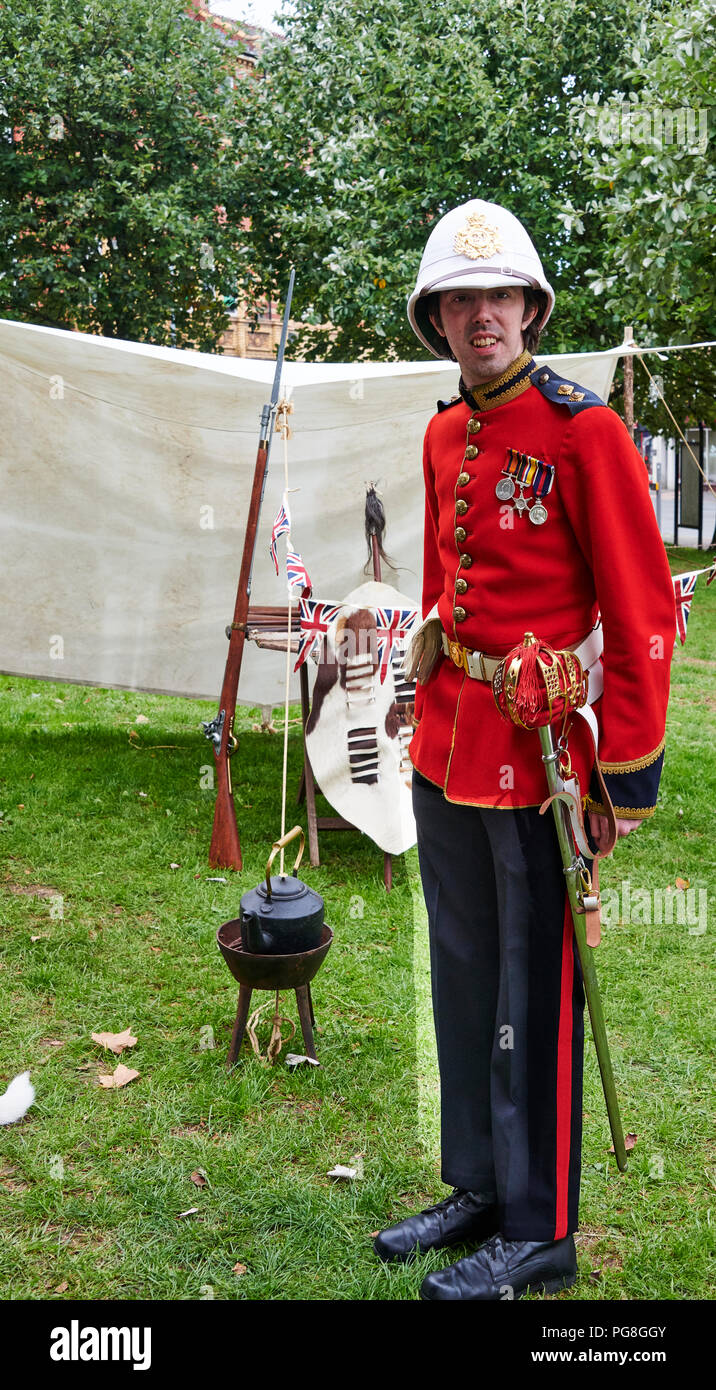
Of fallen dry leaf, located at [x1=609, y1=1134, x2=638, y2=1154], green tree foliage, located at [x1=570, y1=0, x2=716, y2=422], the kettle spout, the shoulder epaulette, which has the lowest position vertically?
fallen dry leaf, located at [x1=609, y1=1134, x2=638, y2=1154]

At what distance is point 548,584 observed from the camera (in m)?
2.15

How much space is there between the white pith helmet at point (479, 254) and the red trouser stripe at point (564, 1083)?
118 centimetres

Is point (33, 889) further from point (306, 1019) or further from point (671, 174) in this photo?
point (671, 174)

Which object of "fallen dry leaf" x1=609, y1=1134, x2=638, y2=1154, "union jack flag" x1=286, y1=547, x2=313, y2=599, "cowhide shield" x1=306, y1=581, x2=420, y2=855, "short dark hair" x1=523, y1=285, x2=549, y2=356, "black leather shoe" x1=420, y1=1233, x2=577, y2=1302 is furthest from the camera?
"cowhide shield" x1=306, y1=581, x2=420, y2=855

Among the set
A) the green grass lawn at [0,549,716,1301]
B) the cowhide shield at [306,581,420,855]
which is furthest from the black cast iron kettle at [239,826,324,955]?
the cowhide shield at [306,581,420,855]

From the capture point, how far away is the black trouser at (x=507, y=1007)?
219 centimetres

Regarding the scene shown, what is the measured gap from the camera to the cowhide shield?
4.72 meters

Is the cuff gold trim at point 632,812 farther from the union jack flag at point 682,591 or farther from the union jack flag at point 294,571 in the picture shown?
the union jack flag at point 682,591

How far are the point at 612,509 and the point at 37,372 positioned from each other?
4578 millimetres

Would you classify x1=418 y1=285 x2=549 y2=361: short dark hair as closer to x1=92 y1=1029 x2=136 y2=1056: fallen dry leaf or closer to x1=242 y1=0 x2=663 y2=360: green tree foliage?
x1=92 y1=1029 x2=136 y2=1056: fallen dry leaf

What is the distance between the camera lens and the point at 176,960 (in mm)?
4047

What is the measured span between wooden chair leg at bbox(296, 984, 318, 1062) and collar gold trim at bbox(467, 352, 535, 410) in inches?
72.3

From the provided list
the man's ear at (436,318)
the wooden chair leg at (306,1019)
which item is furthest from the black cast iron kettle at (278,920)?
the man's ear at (436,318)
